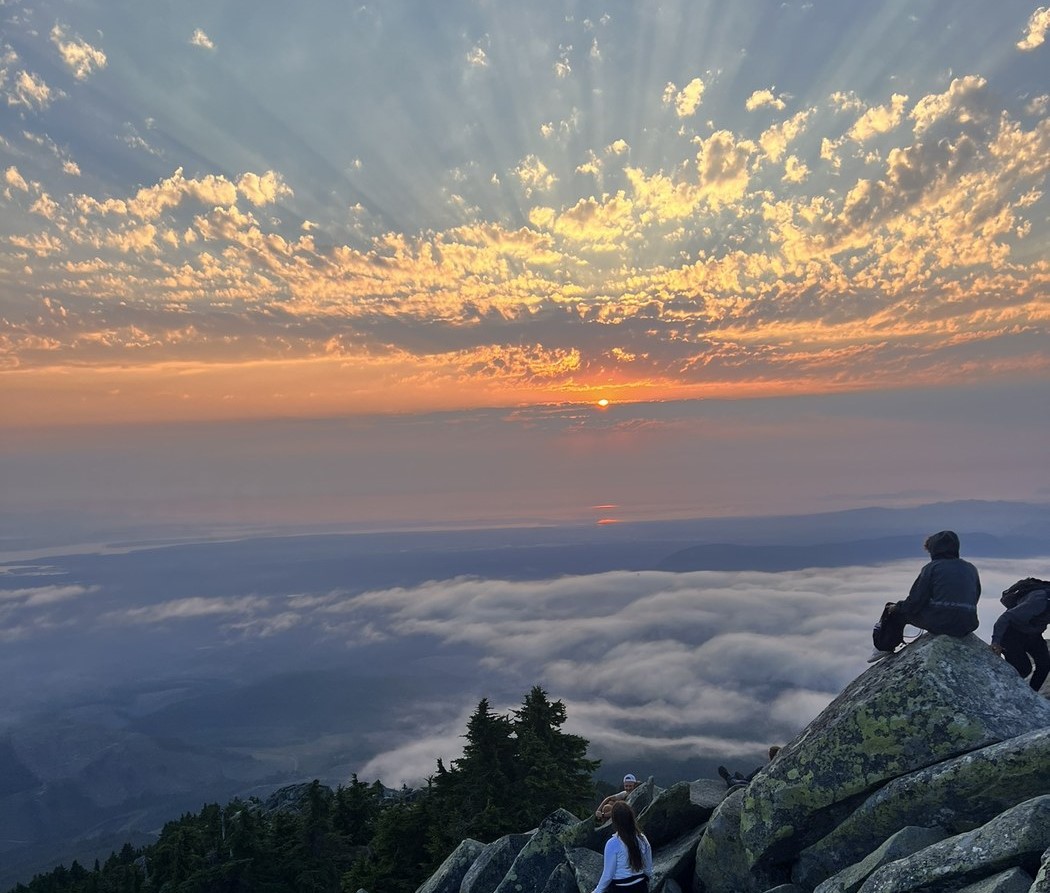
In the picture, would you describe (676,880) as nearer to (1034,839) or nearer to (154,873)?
(1034,839)

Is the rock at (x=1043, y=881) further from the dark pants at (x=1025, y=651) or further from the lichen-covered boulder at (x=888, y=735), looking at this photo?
the dark pants at (x=1025, y=651)

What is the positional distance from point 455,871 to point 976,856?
50.5 ft

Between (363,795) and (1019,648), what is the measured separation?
52.3 metres

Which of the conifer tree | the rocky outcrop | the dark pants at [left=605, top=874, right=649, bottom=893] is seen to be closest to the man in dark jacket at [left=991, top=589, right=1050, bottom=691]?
the rocky outcrop

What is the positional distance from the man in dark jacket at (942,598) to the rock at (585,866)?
944 centimetres

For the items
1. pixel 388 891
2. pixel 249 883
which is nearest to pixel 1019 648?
pixel 388 891

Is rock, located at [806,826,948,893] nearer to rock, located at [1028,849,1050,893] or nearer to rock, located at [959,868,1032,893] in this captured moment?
rock, located at [959,868,1032,893]

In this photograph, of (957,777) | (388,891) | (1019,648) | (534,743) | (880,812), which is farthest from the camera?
(534,743)

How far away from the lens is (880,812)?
13.2m

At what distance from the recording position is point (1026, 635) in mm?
16953

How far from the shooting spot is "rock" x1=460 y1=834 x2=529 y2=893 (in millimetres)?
18438

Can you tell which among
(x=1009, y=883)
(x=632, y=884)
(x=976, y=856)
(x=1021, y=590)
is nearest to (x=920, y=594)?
(x=1021, y=590)

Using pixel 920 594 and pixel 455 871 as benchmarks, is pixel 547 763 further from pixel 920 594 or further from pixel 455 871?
pixel 920 594

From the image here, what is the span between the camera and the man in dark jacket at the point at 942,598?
14758 millimetres
